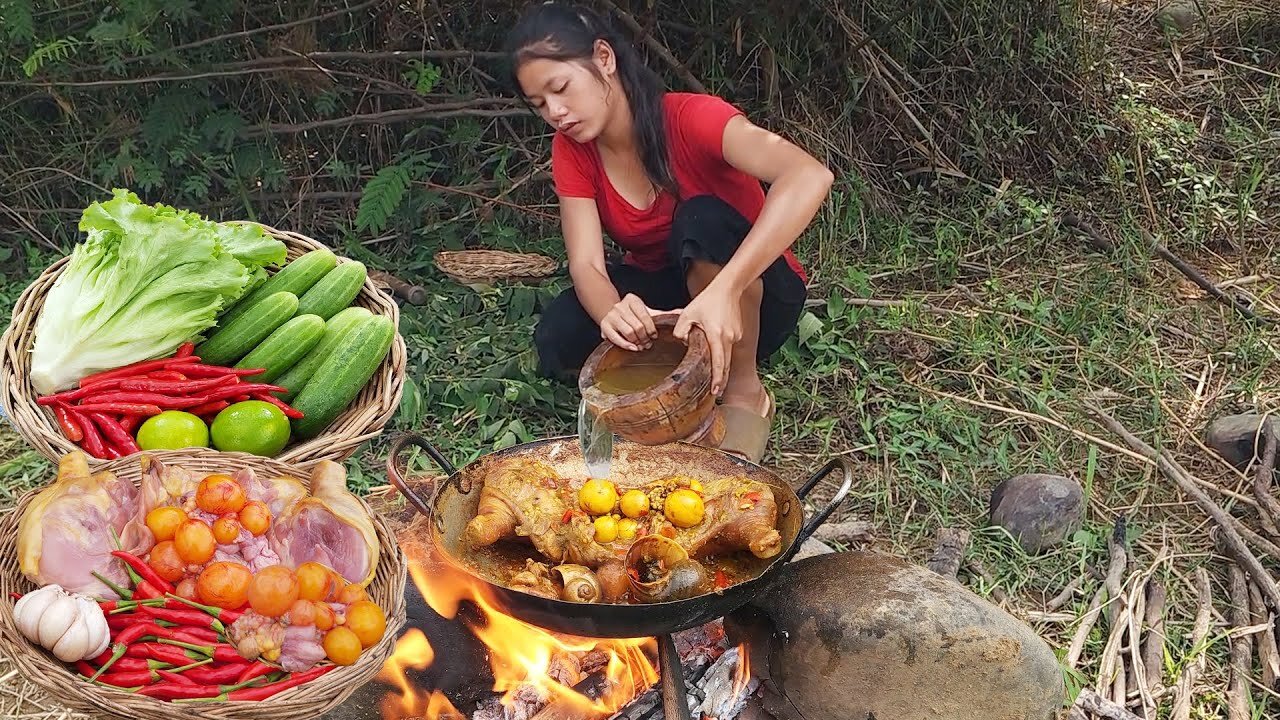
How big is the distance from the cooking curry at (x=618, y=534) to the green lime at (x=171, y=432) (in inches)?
31.2

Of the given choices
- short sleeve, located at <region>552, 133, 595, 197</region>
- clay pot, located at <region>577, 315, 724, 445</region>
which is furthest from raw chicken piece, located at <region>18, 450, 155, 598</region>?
short sleeve, located at <region>552, 133, 595, 197</region>

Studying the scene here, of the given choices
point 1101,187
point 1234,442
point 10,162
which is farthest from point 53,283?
point 1101,187

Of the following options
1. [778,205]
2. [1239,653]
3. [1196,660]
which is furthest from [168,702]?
[1239,653]

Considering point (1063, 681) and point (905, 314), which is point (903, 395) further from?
point (1063, 681)

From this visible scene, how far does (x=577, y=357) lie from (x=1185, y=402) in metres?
2.77

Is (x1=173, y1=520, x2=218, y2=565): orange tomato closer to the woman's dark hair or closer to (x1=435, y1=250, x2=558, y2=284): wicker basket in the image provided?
the woman's dark hair

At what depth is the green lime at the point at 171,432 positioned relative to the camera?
9.14 ft

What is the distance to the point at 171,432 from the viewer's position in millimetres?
2795

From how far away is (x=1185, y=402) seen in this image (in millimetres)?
4656

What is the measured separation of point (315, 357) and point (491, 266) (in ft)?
7.31

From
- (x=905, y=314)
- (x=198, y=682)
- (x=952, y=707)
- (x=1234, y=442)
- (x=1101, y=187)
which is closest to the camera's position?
(x=198, y=682)

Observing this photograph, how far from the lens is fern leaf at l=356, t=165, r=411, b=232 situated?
533 centimetres

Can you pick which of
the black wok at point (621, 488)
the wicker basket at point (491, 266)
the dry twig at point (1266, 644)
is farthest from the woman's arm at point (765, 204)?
the dry twig at point (1266, 644)

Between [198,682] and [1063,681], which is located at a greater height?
[198,682]
